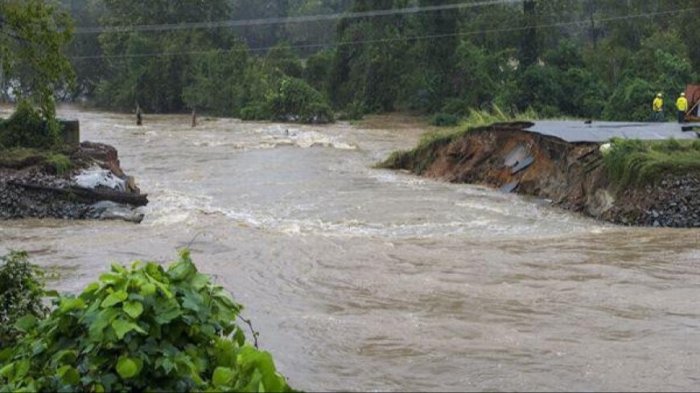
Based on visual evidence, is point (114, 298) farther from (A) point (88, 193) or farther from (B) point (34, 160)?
(B) point (34, 160)

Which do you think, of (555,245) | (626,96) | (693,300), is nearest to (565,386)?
(693,300)

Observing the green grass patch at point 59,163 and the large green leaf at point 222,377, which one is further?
the green grass patch at point 59,163

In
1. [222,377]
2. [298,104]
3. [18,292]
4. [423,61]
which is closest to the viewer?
[222,377]

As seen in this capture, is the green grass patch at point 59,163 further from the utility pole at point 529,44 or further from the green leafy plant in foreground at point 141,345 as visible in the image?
the utility pole at point 529,44

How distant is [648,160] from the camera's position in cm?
1916

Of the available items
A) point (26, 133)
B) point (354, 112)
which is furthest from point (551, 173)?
point (354, 112)

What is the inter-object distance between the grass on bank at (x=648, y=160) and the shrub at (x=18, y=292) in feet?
45.0

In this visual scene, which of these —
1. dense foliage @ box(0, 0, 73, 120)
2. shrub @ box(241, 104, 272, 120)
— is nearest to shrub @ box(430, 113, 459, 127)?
shrub @ box(241, 104, 272, 120)

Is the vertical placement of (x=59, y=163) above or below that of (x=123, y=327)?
below

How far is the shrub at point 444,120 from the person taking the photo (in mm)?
51156

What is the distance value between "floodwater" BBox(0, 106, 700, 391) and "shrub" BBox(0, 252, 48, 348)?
2.30 metres

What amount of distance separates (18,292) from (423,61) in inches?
2018

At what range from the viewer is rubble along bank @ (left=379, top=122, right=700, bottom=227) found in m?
18.5

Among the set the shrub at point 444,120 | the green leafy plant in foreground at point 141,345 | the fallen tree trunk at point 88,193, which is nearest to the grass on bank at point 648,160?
the fallen tree trunk at point 88,193
